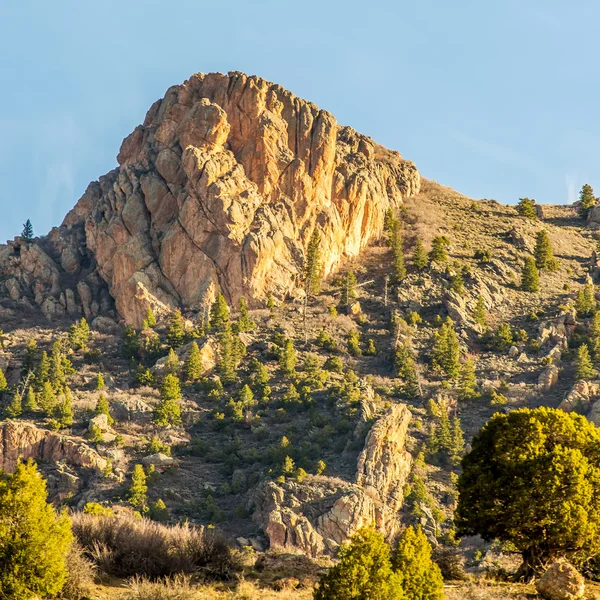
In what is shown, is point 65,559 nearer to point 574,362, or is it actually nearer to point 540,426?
point 540,426

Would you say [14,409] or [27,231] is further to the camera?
[27,231]

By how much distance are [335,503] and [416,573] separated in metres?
28.5

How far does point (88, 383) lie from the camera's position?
7694 centimetres

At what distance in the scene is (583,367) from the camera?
246ft

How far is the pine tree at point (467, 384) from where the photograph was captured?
247ft

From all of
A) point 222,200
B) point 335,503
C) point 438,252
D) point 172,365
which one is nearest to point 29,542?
point 335,503

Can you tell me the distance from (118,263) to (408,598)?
78.0 metres

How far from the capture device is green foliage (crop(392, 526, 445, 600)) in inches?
1116

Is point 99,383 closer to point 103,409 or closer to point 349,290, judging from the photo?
point 103,409

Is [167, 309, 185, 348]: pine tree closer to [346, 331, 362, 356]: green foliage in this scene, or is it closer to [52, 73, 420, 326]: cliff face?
[52, 73, 420, 326]: cliff face

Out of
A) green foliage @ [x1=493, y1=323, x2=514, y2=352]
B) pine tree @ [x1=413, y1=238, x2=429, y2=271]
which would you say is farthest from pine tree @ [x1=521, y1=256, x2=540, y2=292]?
green foliage @ [x1=493, y1=323, x2=514, y2=352]

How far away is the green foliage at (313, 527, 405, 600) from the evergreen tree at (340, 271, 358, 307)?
223 feet

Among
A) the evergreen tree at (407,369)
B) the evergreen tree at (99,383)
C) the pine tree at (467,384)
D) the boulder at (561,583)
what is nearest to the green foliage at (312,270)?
the evergreen tree at (407,369)

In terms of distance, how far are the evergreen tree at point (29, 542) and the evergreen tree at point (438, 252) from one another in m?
80.7
